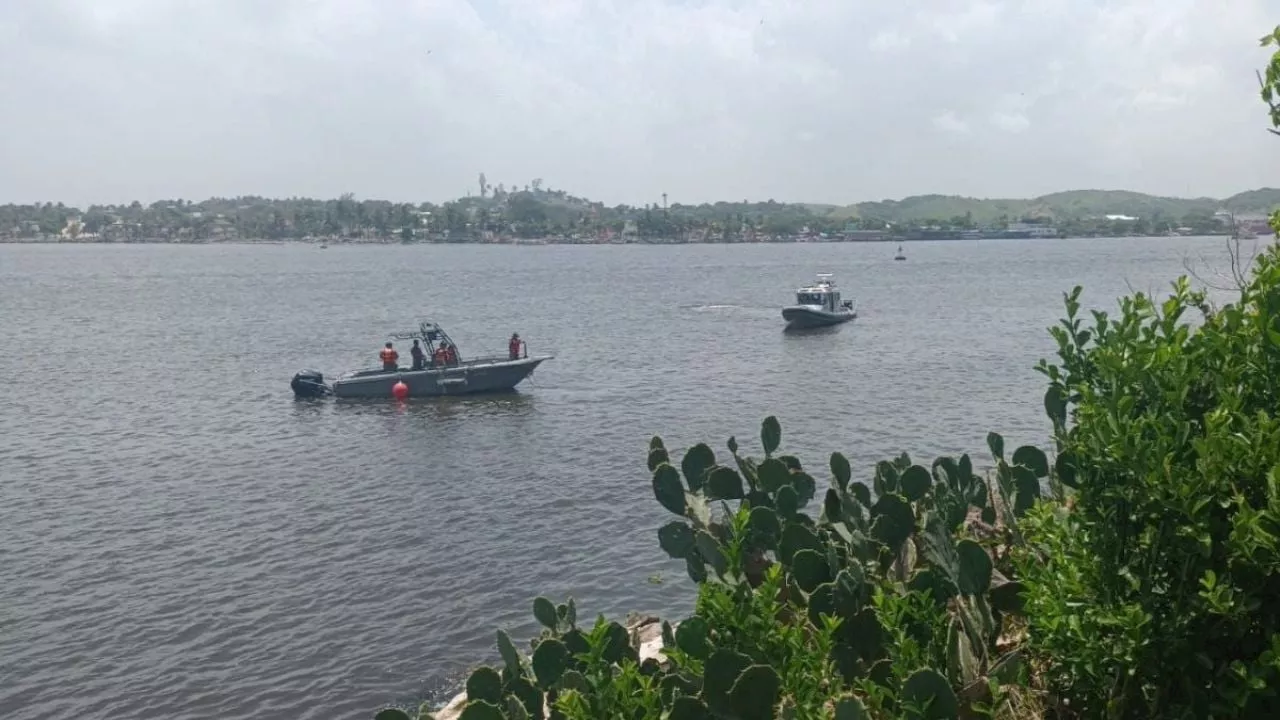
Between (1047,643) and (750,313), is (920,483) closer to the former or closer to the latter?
(1047,643)

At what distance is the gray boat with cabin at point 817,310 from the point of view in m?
50.7

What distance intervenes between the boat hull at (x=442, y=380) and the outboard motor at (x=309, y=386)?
40 cm

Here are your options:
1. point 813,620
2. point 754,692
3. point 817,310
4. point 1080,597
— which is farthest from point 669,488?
point 817,310

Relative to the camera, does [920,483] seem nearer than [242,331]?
Yes

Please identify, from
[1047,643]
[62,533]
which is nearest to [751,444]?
[62,533]

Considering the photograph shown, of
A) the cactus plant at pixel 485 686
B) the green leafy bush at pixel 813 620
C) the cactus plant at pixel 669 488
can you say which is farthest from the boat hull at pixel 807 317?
the cactus plant at pixel 485 686

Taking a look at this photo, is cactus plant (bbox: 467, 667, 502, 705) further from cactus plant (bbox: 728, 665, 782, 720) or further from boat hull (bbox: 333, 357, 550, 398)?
boat hull (bbox: 333, 357, 550, 398)

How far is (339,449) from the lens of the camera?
2708cm

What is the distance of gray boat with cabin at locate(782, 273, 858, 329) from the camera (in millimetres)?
50656

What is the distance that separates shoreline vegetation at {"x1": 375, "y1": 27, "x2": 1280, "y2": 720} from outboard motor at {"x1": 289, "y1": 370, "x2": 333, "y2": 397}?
85.4ft

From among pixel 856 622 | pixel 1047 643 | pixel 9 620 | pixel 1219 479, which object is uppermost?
pixel 1219 479

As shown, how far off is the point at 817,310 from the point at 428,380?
74.4ft

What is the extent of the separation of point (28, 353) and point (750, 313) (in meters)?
35.7

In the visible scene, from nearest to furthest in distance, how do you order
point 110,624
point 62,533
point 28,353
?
point 110,624
point 62,533
point 28,353
